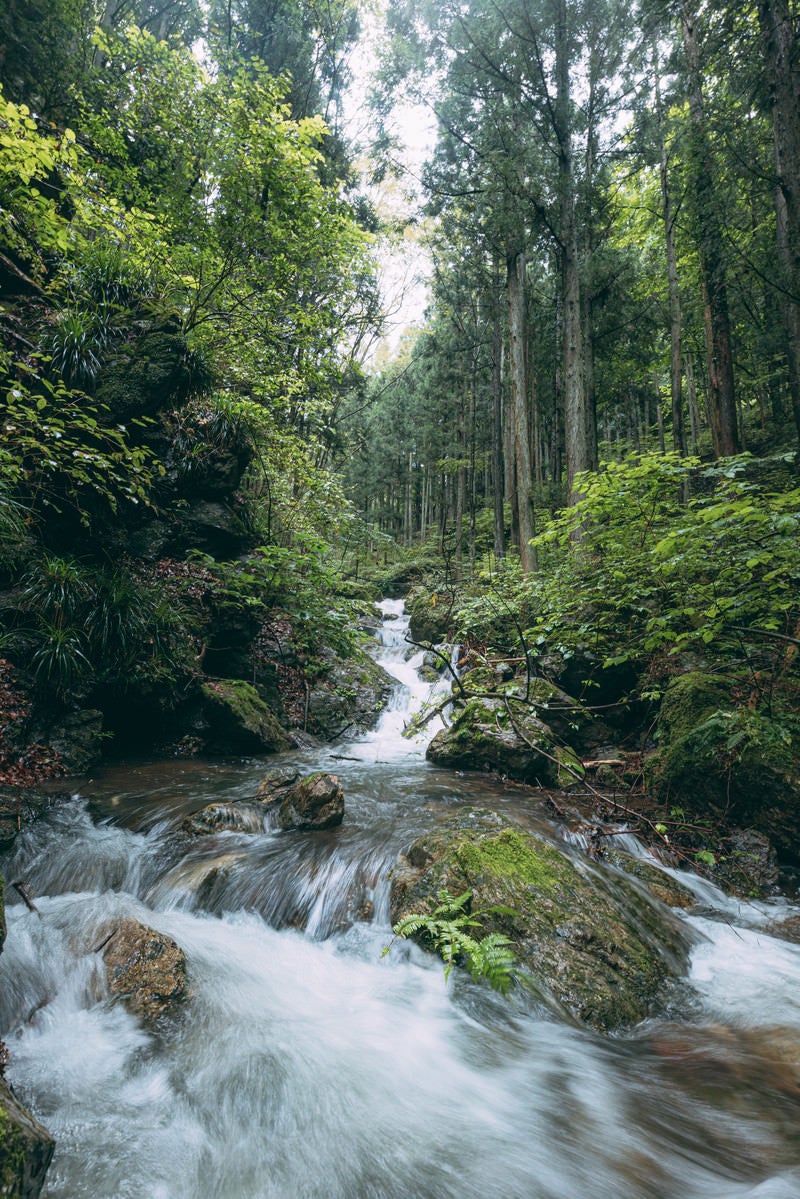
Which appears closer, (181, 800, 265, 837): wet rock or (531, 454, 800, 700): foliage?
(531, 454, 800, 700): foliage

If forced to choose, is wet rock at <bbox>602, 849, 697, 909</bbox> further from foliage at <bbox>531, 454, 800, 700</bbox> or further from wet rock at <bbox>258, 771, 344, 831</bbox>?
wet rock at <bbox>258, 771, 344, 831</bbox>

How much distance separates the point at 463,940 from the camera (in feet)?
9.57

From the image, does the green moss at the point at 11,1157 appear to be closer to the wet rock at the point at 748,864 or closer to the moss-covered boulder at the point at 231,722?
the wet rock at the point at 748,864

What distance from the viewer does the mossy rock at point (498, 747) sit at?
621 centimetres

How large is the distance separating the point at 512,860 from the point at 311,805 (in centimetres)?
212

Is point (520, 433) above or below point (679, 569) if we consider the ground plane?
above

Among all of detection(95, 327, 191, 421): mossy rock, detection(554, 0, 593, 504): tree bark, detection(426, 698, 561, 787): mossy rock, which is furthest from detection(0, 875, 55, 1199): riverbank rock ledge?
detection(554, 0, 593, 504): tree bark

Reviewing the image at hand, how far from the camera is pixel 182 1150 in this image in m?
2.01

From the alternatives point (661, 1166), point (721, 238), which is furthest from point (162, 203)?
point (661, 1166)

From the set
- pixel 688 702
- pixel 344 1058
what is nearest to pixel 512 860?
pixel 344 1058

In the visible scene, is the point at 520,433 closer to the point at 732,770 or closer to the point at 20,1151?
the point at 732,770

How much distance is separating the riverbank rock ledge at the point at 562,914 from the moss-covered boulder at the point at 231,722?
Result: 3818 mm

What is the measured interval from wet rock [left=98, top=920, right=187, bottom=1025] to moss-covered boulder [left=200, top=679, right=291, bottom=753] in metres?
4.03

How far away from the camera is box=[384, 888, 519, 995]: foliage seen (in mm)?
2783
